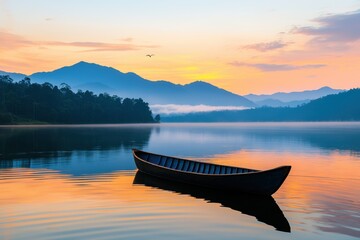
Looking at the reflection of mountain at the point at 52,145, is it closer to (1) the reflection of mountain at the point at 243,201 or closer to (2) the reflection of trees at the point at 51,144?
(2) the reflection of trees at the point at 51,144

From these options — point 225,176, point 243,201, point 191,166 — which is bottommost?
point 243,201

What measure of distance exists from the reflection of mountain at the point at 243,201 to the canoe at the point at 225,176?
0.61 meters

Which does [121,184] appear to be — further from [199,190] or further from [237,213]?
[237,213]

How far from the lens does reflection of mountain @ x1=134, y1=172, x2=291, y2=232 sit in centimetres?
2511

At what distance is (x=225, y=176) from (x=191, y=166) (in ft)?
29.7

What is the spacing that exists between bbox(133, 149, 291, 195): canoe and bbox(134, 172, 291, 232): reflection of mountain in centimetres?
61

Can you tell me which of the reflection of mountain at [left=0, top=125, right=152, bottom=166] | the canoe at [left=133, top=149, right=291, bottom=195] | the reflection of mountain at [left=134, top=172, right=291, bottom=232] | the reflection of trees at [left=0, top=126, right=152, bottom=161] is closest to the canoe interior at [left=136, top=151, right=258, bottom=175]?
the canoe at [left=133, top=149, right=291, bottom=195]

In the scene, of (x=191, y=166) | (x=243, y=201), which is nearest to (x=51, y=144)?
(x=191, y=166)

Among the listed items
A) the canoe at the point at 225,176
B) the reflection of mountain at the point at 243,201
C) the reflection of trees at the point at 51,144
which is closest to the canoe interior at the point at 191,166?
the canoe at the point at 225,176

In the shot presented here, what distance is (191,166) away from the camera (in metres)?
40.8

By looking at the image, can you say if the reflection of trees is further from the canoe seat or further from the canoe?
the canoe

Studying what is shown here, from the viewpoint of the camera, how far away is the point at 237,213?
26.6 m

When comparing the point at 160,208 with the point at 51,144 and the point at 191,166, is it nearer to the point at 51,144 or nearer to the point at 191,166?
the point at 191,166

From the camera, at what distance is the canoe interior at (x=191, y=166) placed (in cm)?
3581
